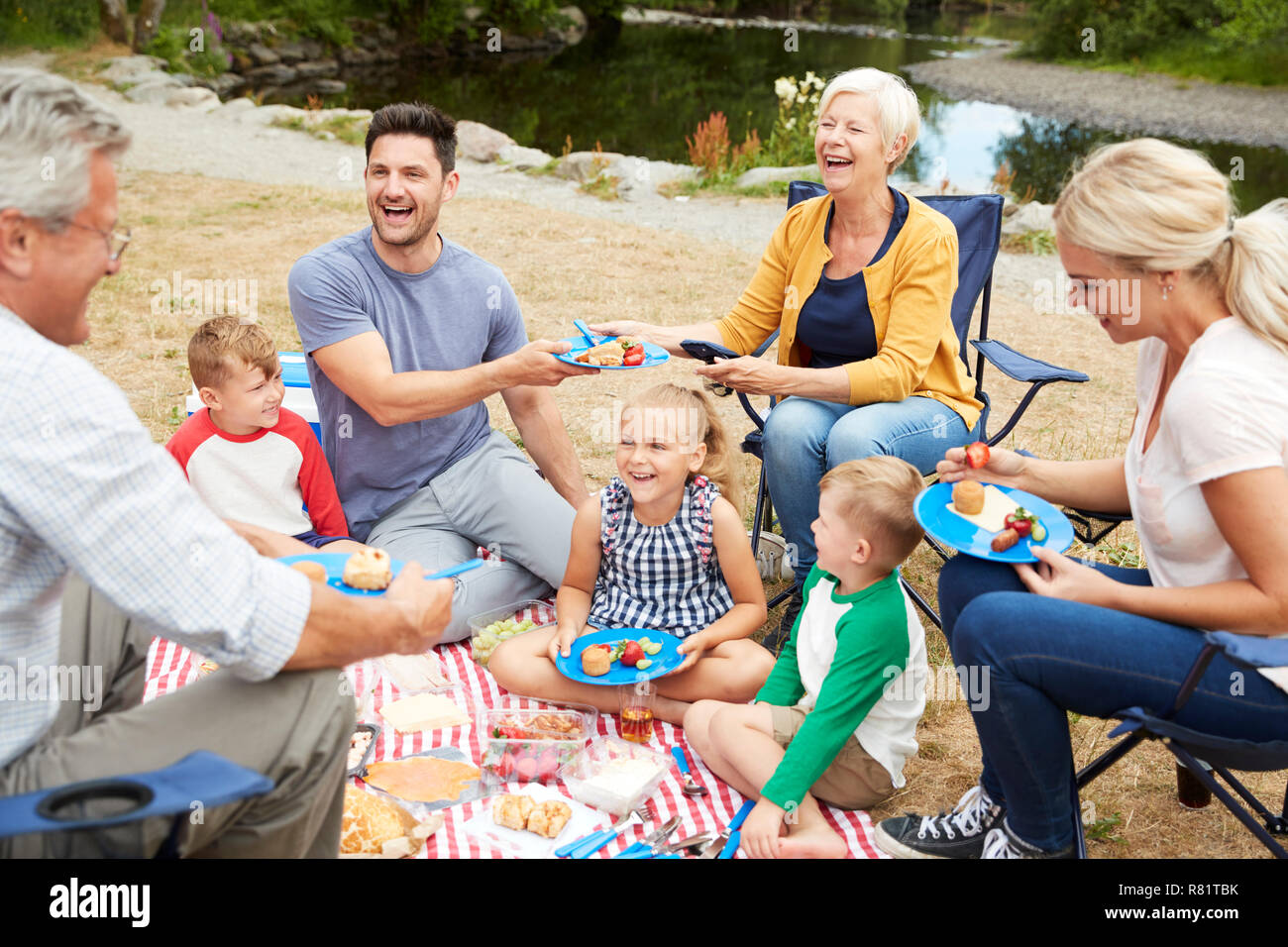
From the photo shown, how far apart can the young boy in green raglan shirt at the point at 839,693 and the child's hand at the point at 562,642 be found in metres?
0.48

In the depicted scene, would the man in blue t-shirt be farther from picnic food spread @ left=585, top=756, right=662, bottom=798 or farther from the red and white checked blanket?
picnic food spread @ left=585, top=756, right=662, bottom=798

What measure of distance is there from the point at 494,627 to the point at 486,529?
0.36 meters

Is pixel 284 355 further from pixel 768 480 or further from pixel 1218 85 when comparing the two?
pixel 1218 85

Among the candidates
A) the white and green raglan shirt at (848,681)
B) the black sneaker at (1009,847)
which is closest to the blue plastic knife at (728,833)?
the white and green raglan shirt at (848,681)

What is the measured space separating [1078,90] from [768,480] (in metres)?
23.2

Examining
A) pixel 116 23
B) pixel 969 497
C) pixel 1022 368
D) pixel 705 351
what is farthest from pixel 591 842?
pixel 116 23

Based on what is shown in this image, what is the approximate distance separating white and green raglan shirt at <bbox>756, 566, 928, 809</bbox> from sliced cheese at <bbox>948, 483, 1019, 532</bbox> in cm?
23

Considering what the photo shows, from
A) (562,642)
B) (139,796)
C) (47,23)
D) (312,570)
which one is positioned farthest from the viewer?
(47,23)

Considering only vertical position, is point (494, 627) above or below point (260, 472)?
below

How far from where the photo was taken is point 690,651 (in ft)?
9.60

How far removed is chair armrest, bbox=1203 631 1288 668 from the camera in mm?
1885

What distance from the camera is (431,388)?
330 cm

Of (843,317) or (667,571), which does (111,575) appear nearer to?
(667,571)

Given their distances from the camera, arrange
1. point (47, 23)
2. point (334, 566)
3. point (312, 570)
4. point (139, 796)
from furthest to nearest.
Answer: point (47, 23)
point (334, 566)
point (312, 570)
point (139, 796)
